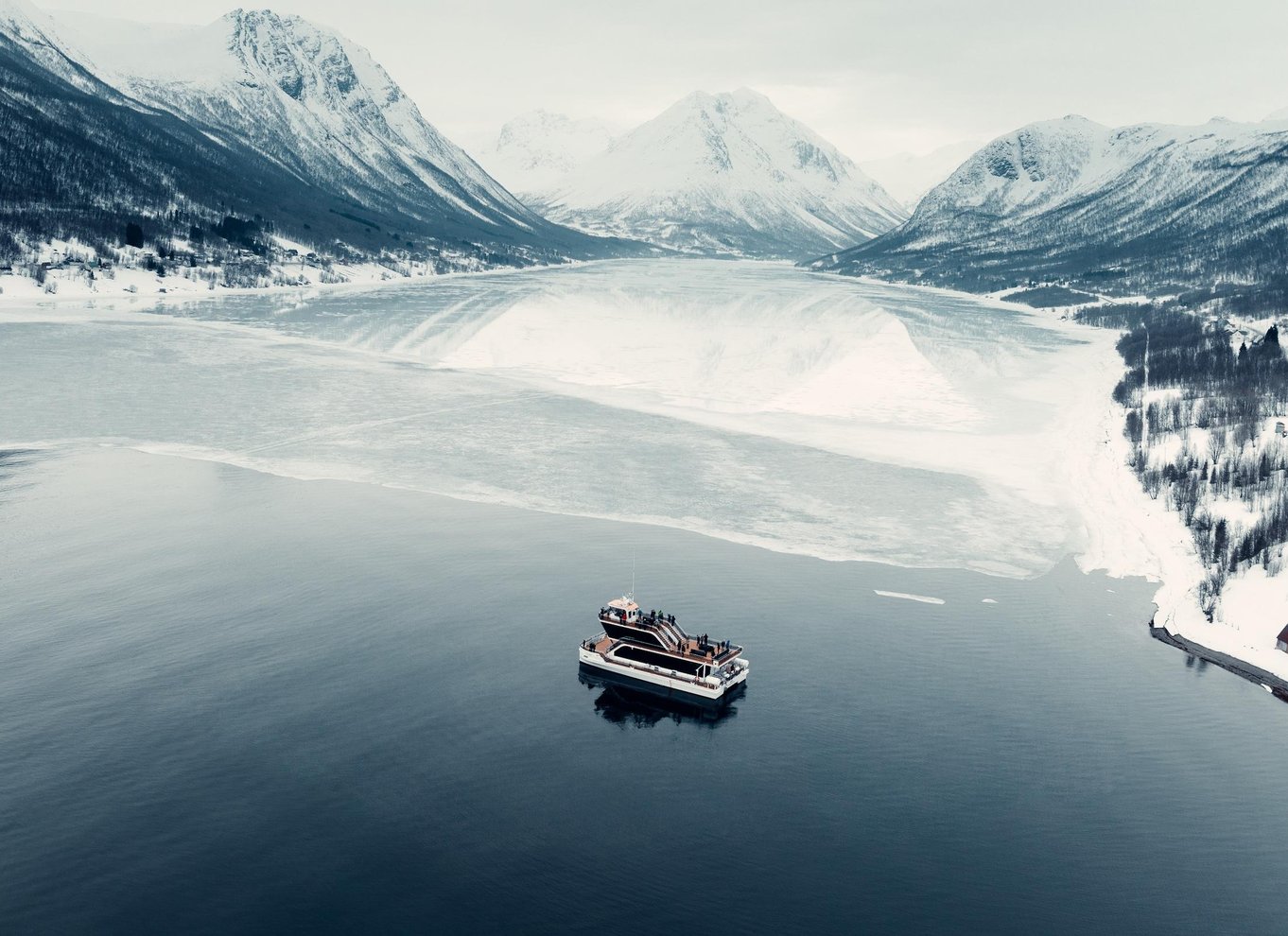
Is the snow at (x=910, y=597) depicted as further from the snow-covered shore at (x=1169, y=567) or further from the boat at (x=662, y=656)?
the boat at (x=662, y=656)

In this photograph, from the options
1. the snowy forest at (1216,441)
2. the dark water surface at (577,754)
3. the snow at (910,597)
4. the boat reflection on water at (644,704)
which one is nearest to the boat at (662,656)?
the boat reflection on water at (644,704)

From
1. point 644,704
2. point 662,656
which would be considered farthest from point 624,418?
point 644,704

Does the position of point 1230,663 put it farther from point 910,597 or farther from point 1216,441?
point 1216,441

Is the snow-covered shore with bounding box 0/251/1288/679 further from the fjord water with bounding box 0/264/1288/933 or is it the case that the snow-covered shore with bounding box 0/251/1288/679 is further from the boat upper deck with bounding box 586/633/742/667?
the boat upper deck with bounding box 586/633/742/667

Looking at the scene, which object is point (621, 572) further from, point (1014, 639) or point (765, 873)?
point (765, 873)

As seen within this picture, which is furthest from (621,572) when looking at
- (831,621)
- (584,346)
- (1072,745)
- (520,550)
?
(584,346)

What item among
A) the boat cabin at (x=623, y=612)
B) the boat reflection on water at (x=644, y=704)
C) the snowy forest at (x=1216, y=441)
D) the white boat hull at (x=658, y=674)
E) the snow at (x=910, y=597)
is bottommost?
the boat reflection on water at (x=644, y=704)
